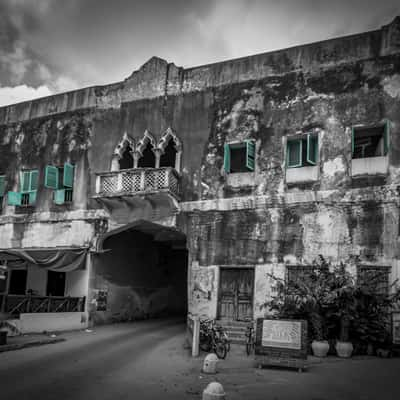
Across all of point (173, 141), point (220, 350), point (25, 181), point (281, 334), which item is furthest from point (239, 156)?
point (25, 181)

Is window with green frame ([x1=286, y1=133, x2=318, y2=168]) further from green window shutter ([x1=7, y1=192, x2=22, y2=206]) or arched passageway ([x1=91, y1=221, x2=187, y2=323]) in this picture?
green window shutter ([x1=7, y1=192, x2=22, y2=206])

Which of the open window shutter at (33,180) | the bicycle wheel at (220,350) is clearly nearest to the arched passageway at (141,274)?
the open window shutter at (33,180)

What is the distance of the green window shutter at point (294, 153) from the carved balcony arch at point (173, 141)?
414 cm

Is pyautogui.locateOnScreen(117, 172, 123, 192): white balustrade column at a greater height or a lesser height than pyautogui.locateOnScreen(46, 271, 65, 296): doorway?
greater

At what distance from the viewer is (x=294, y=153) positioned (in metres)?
15.4

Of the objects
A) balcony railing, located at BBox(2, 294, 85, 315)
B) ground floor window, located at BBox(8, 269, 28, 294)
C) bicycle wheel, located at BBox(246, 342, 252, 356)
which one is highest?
ground floor window, located at BBox(8, 269, 28, 294)

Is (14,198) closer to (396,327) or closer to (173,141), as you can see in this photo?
(173,141)

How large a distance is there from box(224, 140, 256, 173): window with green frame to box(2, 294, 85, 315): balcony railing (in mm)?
8033

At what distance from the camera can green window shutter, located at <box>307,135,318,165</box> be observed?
14.5 meters

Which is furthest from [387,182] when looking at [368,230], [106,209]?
[106,209]

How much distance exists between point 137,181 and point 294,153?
228 inches

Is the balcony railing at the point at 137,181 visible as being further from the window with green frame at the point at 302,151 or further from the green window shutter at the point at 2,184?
the green window shutter at the point at 2,184

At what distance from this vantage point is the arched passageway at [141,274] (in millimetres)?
18703

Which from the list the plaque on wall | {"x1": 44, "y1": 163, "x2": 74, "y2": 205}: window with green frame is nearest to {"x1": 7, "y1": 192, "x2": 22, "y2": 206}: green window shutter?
{"x1": 44, "y1": 163, "x2": 74, "y2": 205}: window with green frame
